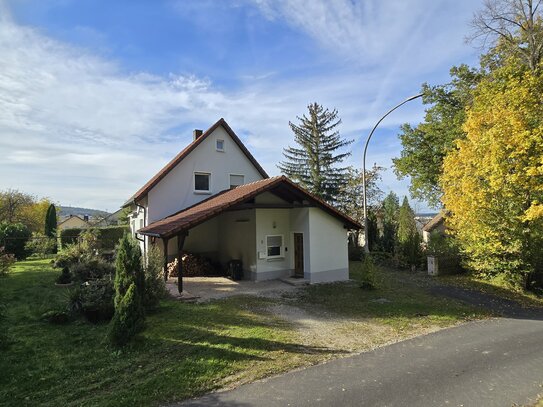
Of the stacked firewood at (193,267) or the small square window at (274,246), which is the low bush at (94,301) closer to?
the stacked firewood at (193,267)

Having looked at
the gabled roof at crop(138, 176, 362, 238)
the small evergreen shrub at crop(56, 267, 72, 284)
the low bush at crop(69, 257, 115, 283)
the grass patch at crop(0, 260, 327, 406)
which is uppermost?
the gabled roof at crop(138, 176, 362, 238)

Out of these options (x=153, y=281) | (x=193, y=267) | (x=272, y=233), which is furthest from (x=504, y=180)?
(x=193, y=267)

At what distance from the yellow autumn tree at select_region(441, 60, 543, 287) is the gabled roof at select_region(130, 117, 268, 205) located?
37.2ft

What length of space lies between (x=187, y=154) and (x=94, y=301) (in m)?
11.1

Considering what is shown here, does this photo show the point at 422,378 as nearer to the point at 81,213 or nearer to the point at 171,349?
the point at 171,349

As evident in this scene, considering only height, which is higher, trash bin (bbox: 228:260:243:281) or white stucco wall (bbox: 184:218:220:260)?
white stucco wall (bbox: 184:218:220:260)

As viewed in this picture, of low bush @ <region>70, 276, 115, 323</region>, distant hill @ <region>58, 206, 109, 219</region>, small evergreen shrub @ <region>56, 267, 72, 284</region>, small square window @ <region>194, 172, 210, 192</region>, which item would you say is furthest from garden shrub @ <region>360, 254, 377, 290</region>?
distant hill @ <region>58, 206, 109, 219</region>

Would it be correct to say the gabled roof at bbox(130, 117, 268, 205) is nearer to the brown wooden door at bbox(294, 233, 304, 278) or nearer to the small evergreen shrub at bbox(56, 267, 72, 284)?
the small evergreen shrub at bbox(56, 267, 72, 284)

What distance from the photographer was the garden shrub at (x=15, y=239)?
24.6 m

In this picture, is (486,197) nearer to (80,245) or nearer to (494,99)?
(494,99)

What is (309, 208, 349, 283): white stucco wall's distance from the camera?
15.3 meters

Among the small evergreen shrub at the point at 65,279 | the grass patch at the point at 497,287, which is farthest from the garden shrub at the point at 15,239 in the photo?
the grass patch at the point at 497,287

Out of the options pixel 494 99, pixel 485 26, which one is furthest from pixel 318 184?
pixel 494 99

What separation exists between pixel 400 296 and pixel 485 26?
15.4 meters
